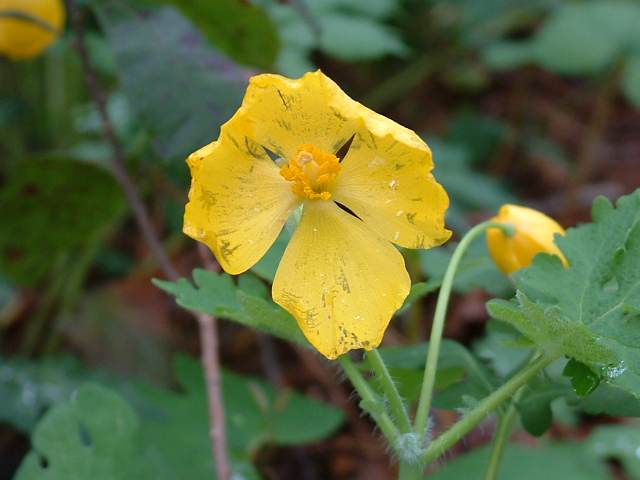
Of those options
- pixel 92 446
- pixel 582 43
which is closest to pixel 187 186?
pixel 92 446

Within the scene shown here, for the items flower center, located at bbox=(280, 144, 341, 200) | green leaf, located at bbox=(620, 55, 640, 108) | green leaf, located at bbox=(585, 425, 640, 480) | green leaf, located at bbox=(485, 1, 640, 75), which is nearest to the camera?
flower center, located at bbox=(280, 144, 341, 200)

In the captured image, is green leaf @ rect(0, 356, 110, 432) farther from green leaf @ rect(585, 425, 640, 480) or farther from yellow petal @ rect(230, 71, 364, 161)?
green leaf @ rect(585, 425, 640, 480)

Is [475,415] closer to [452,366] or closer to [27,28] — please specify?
[452,366]

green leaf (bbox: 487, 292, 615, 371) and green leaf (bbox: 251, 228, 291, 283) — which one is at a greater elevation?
green leaf (bbox: 487, 292, 615, 371)

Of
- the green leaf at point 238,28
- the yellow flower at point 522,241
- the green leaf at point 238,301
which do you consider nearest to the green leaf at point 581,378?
the yellow flower at point 522,241

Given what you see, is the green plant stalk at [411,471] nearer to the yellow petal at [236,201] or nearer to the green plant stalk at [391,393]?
the green plant stalk at [391,393]

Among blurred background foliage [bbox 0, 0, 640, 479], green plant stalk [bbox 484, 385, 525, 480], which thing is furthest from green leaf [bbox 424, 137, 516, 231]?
green plant stalk [bbox 484, 385, 525, 480]

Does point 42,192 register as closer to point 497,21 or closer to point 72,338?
A: point 72,338
